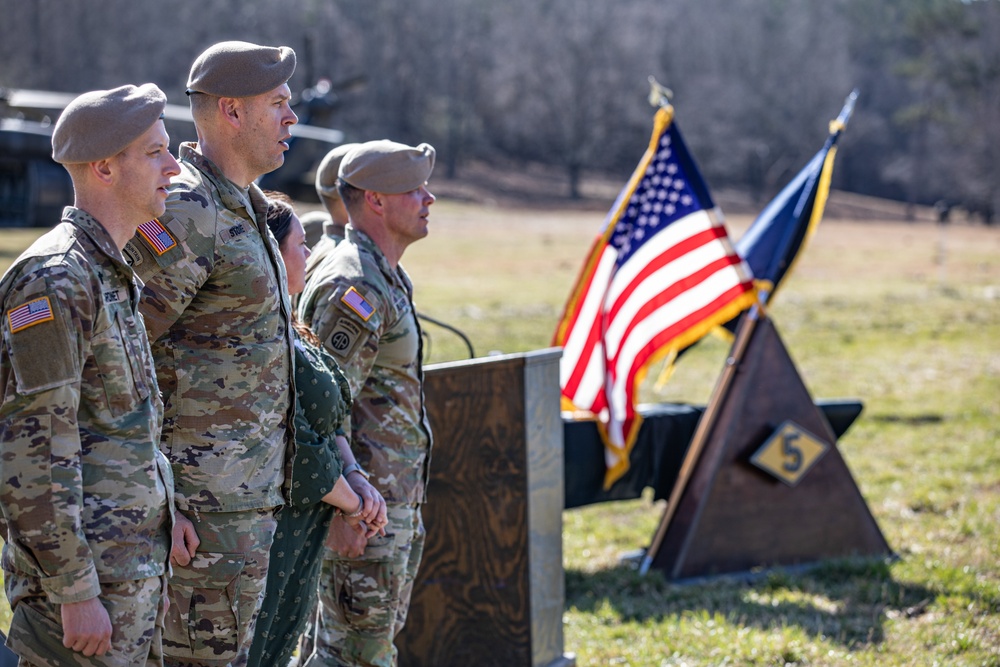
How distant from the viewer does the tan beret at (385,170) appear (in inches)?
138

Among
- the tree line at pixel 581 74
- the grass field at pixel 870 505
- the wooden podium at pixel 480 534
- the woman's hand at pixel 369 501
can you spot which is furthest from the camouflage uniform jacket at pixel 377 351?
the tree line at pixel 581 74

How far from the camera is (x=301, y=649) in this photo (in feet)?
12.6

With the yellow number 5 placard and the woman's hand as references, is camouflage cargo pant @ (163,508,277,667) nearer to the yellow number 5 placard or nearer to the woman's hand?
the woman's hand

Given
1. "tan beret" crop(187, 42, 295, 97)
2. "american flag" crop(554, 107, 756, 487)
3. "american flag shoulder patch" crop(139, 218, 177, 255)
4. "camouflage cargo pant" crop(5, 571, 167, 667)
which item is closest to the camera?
"camouflage cargo pant" crop(5, 571, 167, 667)

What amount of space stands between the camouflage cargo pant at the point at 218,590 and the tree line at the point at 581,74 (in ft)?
178

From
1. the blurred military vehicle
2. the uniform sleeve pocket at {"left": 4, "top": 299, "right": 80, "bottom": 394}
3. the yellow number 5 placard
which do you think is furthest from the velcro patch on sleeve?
the blurred military vehicle

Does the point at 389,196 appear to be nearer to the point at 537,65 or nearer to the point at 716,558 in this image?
the point at 716,558

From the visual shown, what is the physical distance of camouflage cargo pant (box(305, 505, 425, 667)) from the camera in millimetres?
3377

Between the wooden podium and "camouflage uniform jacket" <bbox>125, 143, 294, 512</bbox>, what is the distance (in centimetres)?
137

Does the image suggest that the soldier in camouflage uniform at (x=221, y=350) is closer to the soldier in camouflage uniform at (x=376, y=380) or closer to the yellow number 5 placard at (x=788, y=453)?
the soldier in camouflage uniform at (x=376, y=380)

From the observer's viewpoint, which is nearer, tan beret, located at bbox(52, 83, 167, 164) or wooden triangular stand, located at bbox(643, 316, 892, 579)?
tan beret, located at bbox(52, 83, 167, 164)

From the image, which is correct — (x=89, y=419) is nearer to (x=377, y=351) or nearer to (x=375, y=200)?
(x=377, y=351)

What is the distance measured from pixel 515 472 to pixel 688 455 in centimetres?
195

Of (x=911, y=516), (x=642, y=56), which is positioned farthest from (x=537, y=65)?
(x=911, y=516)
